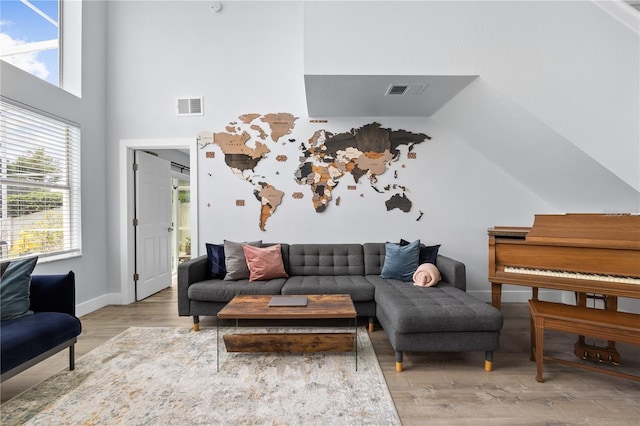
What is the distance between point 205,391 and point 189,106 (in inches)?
129

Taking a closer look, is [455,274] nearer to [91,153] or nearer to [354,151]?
[354,151]

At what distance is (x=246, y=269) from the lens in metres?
3.27

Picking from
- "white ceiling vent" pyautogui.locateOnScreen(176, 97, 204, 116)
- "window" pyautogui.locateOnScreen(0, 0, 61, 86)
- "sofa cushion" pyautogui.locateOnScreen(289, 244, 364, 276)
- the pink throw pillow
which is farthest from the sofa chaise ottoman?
"window" pyautogui.locateOnScreen(0, 0, 61, 86)

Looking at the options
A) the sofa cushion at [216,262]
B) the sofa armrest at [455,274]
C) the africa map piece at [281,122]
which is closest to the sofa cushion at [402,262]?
the sofa armrest at [455,274]

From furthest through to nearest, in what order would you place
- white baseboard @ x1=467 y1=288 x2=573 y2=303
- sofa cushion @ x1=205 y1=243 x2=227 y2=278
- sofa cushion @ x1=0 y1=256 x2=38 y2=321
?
white baseboard @ x1=467 y1=288 x2=573 y2=303 → sofa cushion @ x1=205 y1=243 x2=227 y2=278 → sofa cushion @ x1=0 y1=256 x2=38 y2=321

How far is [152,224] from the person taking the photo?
4.24 metres

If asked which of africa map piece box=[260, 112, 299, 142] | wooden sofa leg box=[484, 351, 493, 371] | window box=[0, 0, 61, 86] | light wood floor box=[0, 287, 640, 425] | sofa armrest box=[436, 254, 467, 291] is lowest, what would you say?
light wood floor box=[0, 287, 640, 425]

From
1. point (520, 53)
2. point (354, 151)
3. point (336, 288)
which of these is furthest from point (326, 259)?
point (520, 53)

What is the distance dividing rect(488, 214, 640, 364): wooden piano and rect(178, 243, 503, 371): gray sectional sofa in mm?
430

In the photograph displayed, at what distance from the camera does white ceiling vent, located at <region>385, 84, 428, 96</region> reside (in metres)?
2.95

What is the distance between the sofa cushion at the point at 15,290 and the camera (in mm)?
1955

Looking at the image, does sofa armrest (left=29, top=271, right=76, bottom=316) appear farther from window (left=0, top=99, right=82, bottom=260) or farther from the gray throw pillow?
the gray throw pillow

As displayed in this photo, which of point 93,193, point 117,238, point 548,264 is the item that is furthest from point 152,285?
point 548,264

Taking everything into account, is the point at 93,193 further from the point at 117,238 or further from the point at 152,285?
the point at 152,285
